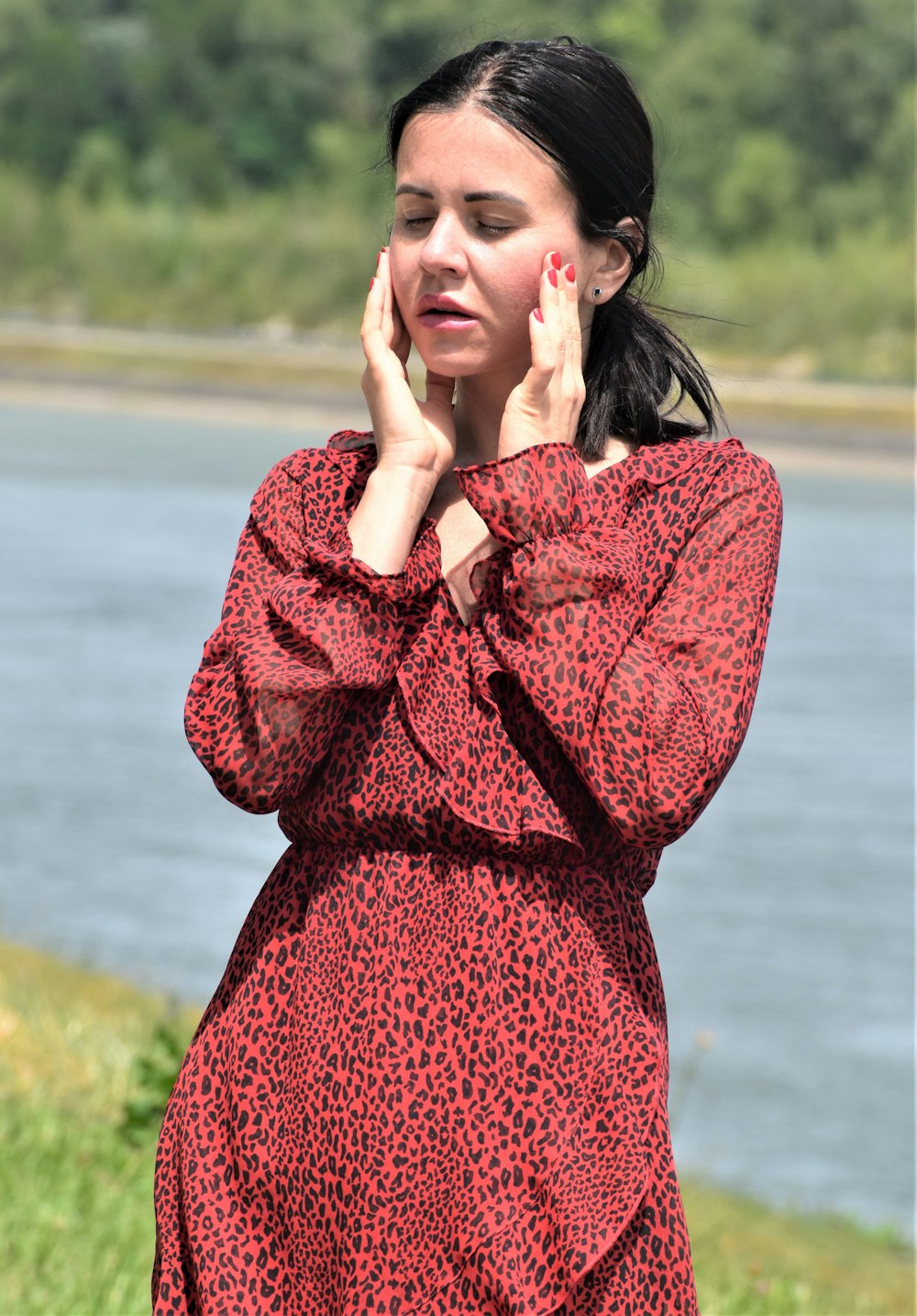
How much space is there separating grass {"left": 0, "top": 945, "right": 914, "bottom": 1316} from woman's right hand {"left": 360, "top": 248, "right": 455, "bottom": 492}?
1.86 m

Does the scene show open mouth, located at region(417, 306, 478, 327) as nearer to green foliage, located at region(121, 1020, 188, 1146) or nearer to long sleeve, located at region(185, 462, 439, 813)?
long sleeve, located at region(185, 462, 439, 813)

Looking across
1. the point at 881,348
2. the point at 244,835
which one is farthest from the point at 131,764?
the point at 881,348

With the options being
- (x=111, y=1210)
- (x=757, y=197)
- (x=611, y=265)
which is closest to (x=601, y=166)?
(x=611, y=265)

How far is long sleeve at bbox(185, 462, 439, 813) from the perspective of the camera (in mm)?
1669

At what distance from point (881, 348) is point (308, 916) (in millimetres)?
33615

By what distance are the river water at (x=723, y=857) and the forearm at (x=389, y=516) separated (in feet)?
7.97

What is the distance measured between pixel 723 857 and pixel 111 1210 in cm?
409

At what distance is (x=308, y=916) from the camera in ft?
5.69

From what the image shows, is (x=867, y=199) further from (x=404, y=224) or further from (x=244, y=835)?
(x=404, y=224)

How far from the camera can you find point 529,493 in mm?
1687

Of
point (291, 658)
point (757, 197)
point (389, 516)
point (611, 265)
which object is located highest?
point (611, 265)

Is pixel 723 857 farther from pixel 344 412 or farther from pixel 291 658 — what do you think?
pixel 344 412

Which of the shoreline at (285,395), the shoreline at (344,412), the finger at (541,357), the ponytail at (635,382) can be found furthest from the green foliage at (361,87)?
the finger at (541,357)

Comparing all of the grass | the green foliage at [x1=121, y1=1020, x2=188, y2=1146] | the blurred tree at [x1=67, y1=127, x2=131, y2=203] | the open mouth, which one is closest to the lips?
the open mouth
